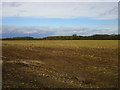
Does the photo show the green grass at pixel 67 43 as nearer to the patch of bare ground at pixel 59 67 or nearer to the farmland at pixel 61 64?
the farmland at pixel 61 64

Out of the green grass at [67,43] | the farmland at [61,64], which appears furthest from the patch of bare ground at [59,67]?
the green grass at [67,43]

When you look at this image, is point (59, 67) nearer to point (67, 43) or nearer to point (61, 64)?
point (61, 64)

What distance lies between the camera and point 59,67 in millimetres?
3688

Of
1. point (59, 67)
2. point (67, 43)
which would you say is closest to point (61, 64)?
point (59, 67)

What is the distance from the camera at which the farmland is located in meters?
3.37

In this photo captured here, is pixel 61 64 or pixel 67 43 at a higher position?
pixel 67 43

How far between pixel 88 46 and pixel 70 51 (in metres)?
0.59

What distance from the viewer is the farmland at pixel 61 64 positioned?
11.1 feet

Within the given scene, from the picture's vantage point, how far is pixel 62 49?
3986 millimetres

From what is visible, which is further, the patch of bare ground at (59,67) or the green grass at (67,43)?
the green grass at (67,43)

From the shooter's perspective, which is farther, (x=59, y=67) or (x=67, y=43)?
(x=67, y=43)

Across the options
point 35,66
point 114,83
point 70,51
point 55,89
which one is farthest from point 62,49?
point 114,83

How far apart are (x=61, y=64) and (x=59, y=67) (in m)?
0.11

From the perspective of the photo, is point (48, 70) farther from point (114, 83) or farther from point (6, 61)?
point (114, 83)
